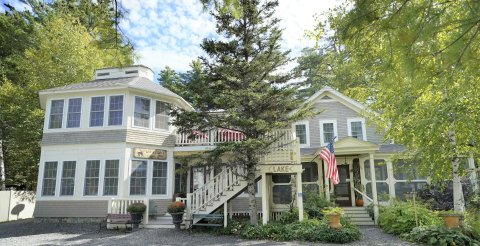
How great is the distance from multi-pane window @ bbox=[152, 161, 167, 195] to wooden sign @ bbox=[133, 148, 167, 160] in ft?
0.95

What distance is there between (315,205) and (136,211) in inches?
274

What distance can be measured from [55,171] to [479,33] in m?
15.5

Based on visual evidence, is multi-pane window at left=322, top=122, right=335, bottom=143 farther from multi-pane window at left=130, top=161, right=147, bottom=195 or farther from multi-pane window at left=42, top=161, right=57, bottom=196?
multi-pane window at left=42, top=161, right=57, bottom=196

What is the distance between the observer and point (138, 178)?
13.8m

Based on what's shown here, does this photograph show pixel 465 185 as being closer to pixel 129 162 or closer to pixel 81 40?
pixel 129 162

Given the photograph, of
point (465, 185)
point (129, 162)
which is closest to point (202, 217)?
point (129, 162)

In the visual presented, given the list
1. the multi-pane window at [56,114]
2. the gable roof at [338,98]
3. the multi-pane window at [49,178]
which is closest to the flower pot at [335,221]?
the gable roof at [338,98]

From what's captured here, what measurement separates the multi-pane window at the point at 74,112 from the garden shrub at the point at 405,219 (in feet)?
44.7

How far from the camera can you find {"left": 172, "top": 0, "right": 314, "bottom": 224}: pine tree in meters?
11.0

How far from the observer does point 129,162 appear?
535 inches

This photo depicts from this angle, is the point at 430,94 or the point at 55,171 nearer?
the point at 430,94

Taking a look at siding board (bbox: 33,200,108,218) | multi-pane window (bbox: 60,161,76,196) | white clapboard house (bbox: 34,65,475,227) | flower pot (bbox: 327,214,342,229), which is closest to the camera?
flower pot (bbox: 327,214,342,229)

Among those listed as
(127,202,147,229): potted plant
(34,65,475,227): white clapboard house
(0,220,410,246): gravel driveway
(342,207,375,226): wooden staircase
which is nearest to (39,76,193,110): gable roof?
(34,65,475,227): white clapboard house

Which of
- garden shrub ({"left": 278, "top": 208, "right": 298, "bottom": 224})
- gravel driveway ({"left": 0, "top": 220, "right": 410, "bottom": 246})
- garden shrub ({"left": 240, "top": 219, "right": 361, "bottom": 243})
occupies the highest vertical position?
garden shrub ({"left": 278, "top": 208, "right": 298, "bottom": 224})
